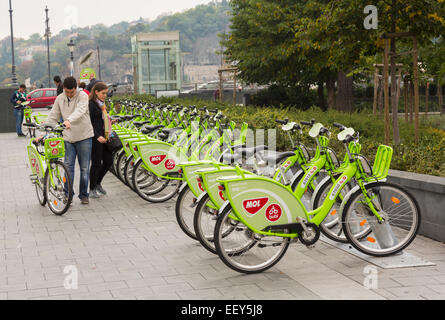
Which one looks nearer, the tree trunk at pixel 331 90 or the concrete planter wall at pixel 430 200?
the concrete planter wall at pixel 430 200

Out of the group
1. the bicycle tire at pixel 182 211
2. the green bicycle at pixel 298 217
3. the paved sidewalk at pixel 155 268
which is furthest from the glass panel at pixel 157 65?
the green bicycle at pixel 298 217

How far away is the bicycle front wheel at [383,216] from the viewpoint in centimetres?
603

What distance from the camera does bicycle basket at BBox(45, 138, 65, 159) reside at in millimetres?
8461

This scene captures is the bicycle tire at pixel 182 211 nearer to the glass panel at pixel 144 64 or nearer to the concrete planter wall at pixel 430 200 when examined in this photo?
the concrete planter wall at pixel 430 200

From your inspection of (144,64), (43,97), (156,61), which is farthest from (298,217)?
(43,97)

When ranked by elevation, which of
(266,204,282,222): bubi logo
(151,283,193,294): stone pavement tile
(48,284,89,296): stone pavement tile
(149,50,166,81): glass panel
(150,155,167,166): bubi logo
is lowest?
(151,283,193,294): stone pavement tile

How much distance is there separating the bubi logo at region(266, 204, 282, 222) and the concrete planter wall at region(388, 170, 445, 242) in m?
1.97

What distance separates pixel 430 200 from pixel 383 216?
942mm

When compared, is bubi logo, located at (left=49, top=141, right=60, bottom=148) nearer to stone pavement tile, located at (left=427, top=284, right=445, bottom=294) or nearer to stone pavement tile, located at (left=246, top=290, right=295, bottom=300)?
stone pavement tile, located at (left=246, top=290, right=295, bottom=300)

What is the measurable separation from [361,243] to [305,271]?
0.80 m

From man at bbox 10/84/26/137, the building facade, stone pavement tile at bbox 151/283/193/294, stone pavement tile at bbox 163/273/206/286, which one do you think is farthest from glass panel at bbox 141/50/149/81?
stone pavement tile at bbox 151/283/193/294

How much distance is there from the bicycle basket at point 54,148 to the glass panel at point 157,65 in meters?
35.5

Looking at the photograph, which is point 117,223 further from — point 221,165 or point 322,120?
point 322,120
